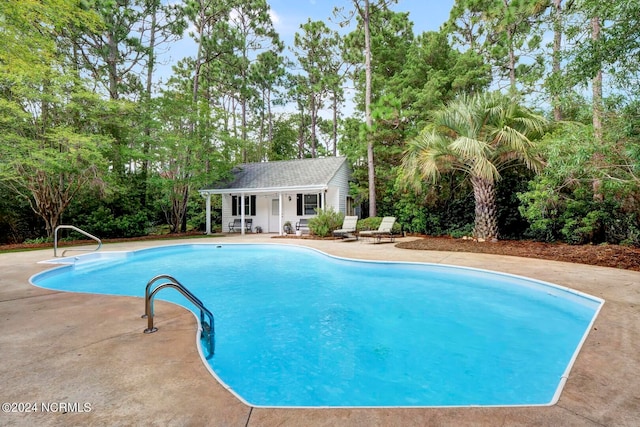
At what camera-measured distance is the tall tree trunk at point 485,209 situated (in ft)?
34.2

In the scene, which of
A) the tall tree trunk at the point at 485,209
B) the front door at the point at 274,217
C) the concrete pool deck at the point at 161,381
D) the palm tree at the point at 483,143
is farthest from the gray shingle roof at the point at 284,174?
the concrete pool deck at the point at 161,381

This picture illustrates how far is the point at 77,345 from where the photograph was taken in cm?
293

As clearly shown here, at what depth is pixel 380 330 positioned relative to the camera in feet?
14.9

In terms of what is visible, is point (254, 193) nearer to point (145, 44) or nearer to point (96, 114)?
point (96, 114)

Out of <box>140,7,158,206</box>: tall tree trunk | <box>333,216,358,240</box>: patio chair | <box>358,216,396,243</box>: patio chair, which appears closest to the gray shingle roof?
<box>333,216,358,240</box>: patio chair

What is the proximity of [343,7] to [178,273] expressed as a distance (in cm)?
1667

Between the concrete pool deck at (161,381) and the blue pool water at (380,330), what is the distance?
0.27 m

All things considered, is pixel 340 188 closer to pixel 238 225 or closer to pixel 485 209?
pixel 238 225

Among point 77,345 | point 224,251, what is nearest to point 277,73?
point 224,251

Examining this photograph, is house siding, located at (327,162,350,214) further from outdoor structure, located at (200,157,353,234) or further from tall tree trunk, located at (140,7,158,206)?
tall tree trunk, located at (140,7,158,206)

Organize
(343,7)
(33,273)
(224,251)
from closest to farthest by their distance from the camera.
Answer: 1. (33,273)
2. (224,251)
3. (343,7)

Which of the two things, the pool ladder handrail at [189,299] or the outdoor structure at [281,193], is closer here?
the pool ladder handrail at [189,299]

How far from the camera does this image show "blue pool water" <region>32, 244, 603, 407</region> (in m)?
3.04

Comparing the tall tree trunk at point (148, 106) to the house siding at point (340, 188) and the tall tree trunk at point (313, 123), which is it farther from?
the tall tree trunk at point (313, 123)
